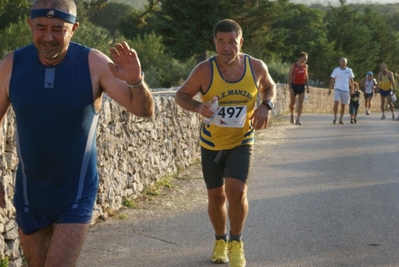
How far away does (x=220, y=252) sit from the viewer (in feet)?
23.2

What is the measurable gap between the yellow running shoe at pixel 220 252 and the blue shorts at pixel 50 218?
268 centimetres

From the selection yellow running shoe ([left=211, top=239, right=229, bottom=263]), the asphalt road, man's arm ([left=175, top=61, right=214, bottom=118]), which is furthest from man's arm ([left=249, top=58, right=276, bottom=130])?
the asphalt road

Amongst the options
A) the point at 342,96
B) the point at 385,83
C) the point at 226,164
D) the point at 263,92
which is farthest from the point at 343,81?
the point at 226,164

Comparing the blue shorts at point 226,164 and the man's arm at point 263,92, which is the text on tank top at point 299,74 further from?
the blue shorts at point 226,164

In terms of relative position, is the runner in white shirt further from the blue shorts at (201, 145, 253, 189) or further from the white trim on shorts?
the blue shorts at (201, 145, 253, 189)

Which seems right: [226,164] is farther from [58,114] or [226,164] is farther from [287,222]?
[58,114]

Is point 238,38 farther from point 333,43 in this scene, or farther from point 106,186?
point 333,43

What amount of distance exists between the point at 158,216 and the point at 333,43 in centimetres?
5423

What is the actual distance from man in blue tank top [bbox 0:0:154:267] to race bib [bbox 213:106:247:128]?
2343 mm

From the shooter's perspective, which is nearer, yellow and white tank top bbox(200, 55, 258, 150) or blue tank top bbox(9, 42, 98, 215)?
blue tank top bbox(9, 42, 98, 215)

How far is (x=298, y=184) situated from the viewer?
37.9 ft

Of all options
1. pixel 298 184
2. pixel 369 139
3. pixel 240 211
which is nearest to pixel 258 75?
pixel 240 211

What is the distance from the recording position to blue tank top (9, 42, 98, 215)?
14.5 ft

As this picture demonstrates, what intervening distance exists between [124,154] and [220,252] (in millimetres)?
2998
